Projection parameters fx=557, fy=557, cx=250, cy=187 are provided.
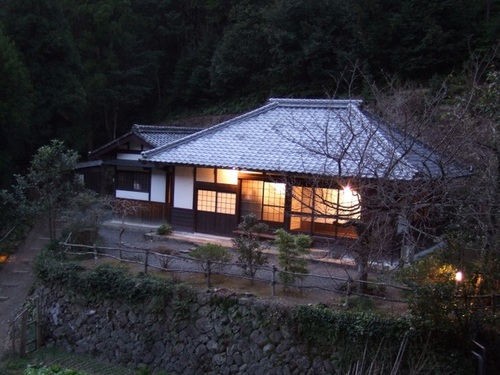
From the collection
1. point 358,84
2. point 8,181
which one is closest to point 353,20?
point 358,84

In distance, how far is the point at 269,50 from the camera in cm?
3428

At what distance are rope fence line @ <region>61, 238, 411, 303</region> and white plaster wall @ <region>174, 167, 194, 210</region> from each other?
3.96 m

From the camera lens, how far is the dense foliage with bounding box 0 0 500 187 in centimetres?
2811

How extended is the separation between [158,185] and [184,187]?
74.6 inches

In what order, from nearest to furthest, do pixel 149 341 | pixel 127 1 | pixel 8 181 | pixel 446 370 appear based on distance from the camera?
pixel 446 370 < pixel 149 341 < pixel 8 181 < pixel 127 1

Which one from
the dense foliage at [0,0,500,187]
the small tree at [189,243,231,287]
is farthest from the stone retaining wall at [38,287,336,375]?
the dense foliage at [0,0,500,187]

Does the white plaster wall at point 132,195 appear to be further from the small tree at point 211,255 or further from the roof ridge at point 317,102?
the small tree at point 211,255

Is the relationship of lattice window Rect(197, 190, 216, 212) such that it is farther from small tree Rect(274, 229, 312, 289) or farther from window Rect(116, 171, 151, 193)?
small tree Rect(274, 229, 312, 289)

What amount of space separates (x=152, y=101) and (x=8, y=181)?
17737mm

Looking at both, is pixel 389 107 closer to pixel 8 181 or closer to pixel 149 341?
pixel 149 341

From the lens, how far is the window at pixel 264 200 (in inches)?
757

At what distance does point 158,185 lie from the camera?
74.6ft

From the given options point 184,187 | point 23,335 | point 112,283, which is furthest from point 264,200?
point 23,335

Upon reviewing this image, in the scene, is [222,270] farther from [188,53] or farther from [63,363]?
[188,53]
